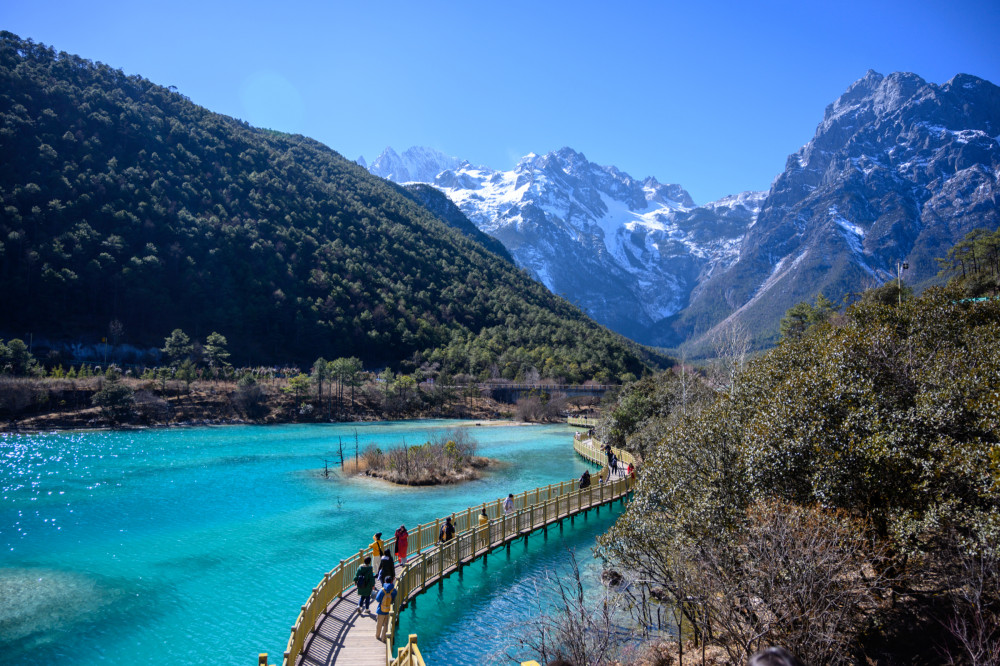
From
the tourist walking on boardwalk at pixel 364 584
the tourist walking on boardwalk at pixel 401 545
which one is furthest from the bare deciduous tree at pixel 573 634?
the tourist walking on boardwalk at pixel 401 545

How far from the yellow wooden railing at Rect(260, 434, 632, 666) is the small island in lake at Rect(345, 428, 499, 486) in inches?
313

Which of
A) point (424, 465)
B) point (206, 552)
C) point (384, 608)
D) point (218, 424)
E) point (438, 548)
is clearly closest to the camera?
point (384, 608)

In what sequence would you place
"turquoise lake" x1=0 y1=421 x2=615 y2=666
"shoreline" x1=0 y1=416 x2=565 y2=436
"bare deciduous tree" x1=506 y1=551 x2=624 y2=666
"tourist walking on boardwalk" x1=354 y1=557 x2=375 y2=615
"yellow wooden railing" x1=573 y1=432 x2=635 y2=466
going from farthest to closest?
"shoreline" x1=0 y1=416 x2=565 y2=436 < "yellow wooden railing" x1=573 y1=432 x2=635 y2=466 < "turquoise lake" x1=0 y1=421 x2=615 y2=666 < "tourist walking on boardwalk" x1=354 y1=557 x2=375 y2=615 < "bare deciduous tree" x1=506 y1=551 x2=624 y2=666

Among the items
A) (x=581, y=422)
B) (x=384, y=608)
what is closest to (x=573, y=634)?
(x=384, y=608)

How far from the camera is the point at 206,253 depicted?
330 feet

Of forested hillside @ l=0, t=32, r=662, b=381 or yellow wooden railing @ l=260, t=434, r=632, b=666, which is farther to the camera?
forested hillside @ l=0, t=32, r=662, b=381

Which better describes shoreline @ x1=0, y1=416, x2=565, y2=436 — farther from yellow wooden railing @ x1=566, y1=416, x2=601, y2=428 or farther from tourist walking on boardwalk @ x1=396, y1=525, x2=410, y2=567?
tourist walking on boardwalk @ x1=396, y1=525, x2=410, y2=567

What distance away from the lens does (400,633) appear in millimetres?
14086

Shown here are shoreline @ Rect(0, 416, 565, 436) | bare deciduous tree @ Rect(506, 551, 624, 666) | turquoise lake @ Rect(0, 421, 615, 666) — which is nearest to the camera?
bare deciduous tree @ Rect(506, 551, 624, 666)

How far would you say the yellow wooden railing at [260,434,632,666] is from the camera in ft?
36.4

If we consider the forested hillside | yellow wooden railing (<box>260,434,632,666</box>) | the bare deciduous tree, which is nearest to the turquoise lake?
yellow wooden railing (<box>260,434,632,666</box>)

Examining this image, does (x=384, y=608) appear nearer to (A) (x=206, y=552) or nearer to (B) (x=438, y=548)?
(B) (x=438, y=548)

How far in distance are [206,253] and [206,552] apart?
3679 inches

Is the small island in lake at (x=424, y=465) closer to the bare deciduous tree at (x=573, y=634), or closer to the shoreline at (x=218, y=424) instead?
the bare deciduous tree at (x=573, y=634)
